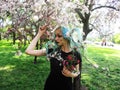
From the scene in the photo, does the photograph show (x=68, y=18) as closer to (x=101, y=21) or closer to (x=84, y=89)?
(x=84, y=89)

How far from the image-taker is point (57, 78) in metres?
3.97

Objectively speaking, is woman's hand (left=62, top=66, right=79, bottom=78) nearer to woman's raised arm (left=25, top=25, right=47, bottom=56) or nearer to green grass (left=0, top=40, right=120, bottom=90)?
woman's raised arm (left=25, top=25, right=47, bottom=56)

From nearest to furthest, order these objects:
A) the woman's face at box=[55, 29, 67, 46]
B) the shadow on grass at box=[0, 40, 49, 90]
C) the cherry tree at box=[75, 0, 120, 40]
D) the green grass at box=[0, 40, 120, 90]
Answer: the woman's face at box=[55, 29, 67, 46]
the shadow on grass at box=[0, 40, 49, 90]
the green grass at box=[0, 40, 120, 90]
the cherry tree at box=[75, 0, 120, 40]

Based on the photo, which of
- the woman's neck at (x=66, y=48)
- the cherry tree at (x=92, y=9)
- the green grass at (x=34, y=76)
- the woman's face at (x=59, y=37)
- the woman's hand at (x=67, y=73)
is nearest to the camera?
the woman's hand at (x=67, y=73)

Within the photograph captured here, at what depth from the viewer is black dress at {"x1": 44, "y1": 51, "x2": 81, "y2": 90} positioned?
154 inches

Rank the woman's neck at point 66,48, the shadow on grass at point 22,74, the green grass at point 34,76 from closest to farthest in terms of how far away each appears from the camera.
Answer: the woman's neck at point 66,48
the shadow on grass at point 22,74
the green grass at point 34,76

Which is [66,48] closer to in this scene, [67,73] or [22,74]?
[67,73]

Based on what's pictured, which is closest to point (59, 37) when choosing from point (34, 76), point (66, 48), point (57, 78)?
point (66, 48)

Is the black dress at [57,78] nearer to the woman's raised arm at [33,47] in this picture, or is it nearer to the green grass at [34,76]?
the woman's raised arm at [33,47]

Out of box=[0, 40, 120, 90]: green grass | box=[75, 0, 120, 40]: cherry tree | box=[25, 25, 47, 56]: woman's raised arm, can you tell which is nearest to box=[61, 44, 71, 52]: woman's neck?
box=[25, 25, 47, 56]: woman's raised arm

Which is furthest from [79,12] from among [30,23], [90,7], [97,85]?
[97,85]

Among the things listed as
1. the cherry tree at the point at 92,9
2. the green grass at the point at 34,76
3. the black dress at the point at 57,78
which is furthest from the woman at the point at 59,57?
the cherry tree at the point at 92,9

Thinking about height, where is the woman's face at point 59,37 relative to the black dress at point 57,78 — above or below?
above

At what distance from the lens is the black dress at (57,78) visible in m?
3.92
